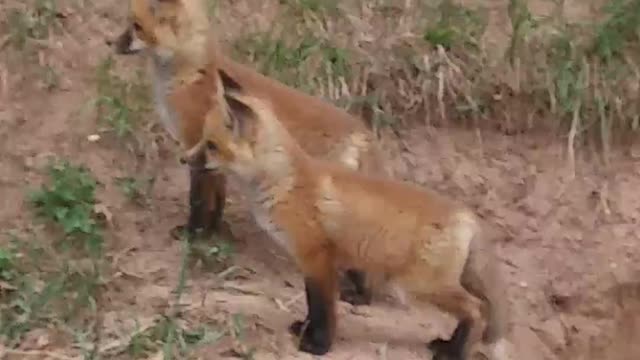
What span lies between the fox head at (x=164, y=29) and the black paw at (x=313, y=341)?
117 cm

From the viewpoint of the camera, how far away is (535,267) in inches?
238

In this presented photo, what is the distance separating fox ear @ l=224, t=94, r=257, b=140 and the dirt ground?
719mm

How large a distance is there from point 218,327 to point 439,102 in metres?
1.90

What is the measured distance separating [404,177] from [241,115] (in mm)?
1569

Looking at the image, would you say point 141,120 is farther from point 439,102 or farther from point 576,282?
point 576,282

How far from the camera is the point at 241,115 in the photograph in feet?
16.0

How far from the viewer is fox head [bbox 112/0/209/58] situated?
5.32m

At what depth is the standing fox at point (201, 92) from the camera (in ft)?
17.6

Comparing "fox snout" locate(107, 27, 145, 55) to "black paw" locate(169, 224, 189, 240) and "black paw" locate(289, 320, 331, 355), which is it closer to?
"black paw" locate(169, 224, 189, 240)

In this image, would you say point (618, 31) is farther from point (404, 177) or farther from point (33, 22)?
point (33, 22)

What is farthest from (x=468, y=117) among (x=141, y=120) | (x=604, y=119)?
(x=141, y=120)

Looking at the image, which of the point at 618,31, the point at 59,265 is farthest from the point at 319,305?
the point at 618,31

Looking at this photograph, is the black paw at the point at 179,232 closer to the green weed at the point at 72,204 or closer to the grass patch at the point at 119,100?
the green weed at the point at 72,204

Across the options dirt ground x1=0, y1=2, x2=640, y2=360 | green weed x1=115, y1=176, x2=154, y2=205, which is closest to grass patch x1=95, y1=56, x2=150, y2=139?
dirt ground x1=0, y1=2, x2=640, y2=360
